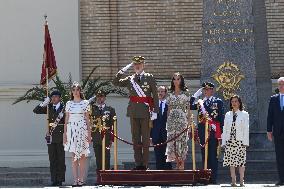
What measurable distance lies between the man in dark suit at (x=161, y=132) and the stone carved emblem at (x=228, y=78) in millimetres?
1662

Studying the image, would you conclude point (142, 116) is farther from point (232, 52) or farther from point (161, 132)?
point (232, 52)

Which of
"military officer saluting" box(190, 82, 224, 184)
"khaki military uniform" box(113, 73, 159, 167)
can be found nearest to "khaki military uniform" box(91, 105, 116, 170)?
"military officer saluting" box(190, 82, 224, 184)

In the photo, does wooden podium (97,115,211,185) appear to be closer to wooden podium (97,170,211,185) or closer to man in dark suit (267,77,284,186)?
wooden podium (97,170,211,185)

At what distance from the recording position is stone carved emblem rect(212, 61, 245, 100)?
20.0 metres

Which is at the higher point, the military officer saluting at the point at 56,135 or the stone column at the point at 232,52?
the stone column at the point at 232,52

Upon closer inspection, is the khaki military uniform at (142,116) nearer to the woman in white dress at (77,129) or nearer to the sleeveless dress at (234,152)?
the woman in white dress at (77,129)

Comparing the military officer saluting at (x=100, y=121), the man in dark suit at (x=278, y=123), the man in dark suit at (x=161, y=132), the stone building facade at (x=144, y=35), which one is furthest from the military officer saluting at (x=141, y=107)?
the stone building facade at (x=144, y=35)

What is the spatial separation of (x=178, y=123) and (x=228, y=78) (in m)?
2.57

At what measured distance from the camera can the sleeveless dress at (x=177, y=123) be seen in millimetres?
17688

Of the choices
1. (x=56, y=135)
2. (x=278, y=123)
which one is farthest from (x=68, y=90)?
(x=278, y=123)

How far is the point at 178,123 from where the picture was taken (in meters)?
17.8

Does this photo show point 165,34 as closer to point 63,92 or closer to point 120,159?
point 120,159

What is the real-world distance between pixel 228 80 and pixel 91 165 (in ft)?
12.3

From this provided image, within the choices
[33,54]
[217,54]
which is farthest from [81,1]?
[217,54]
